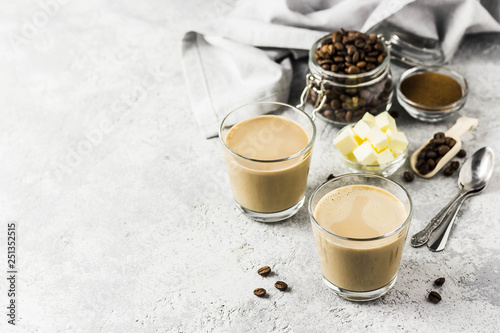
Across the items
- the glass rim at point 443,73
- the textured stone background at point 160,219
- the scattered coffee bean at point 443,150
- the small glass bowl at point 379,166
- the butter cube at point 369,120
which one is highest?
the butter cube at point 369,120

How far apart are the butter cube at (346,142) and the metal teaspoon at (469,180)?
0.34 metres

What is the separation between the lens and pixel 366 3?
2230 mm

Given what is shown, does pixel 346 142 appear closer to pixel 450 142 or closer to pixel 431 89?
pixel 450 142

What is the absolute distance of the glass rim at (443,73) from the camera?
1993mm

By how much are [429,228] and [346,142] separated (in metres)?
0.37

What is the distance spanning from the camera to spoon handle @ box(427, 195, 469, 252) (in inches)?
64.1

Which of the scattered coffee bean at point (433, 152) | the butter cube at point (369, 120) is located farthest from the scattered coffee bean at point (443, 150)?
the butter cube at point (369, 120)

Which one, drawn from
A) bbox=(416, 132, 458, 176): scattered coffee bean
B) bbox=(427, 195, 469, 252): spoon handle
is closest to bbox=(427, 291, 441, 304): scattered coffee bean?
bbox=(427, 195, 469, 252): spoon handle

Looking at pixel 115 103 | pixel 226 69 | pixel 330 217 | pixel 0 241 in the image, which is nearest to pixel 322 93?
pixel 226 69

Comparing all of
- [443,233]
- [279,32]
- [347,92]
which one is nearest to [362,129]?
[347,92]

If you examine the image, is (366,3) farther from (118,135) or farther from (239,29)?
(118,135)

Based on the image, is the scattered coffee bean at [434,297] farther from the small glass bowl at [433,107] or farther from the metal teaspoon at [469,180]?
the small glass bowl at [433,107]

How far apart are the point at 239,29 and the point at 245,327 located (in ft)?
4.10

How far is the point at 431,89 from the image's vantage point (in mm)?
2084
